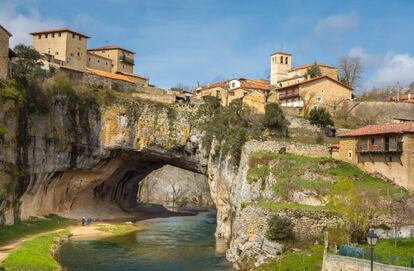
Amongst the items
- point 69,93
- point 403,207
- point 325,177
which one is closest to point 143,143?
point 69,93

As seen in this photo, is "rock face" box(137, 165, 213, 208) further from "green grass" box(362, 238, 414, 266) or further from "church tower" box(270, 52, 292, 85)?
"green grass" box(362, 238, 414, 266)

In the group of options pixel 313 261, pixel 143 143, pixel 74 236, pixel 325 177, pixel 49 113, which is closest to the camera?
pixel 313 261

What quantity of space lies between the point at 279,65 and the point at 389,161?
56532 mm

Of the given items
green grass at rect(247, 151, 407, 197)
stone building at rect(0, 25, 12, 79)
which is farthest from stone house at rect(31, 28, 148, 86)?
green grass at rect(247, 151, 407, 197)

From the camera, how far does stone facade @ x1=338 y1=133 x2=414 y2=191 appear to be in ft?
126

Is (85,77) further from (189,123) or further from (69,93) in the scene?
(189,123)

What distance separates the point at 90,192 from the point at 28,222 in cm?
1570

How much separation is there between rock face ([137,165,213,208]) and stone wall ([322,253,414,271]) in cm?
6704

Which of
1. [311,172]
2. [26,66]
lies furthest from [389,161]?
[26,66]

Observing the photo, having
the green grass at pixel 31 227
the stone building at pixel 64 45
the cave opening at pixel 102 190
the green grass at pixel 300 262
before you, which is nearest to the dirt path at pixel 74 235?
the green grass at pixel 31 227

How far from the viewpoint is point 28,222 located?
51.2 meters

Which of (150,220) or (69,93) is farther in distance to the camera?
(150,220)

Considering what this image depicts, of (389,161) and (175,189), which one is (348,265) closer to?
(389,161)

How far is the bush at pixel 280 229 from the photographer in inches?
1235
